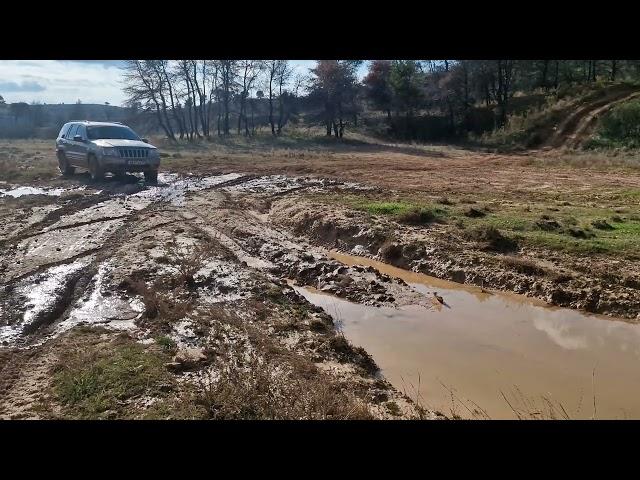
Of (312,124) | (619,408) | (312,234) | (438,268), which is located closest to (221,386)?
(619,408)

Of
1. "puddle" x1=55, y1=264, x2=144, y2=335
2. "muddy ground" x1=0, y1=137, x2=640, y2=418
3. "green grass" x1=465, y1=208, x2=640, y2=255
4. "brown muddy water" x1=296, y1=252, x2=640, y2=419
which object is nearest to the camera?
"muddy ground" x1=0, y1=137, x2=640, y2=418

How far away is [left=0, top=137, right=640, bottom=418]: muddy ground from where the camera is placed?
4.55 metres

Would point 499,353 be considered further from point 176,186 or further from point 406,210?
point 176,186

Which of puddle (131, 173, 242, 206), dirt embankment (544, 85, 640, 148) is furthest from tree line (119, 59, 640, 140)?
puddle (131, 173, 242, 206)

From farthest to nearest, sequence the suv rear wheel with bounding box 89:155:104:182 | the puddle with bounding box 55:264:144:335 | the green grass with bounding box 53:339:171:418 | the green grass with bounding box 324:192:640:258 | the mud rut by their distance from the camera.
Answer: the suv rear wheel with bounding box 89:155:104:182, the green grass with bounding box 324:192:640:258, the puddle with bounding box 55:264:144:335, the mud rut, the green grass with bounding box 53:339:171:418

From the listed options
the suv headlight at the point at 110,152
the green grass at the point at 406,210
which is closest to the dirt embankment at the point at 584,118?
the green grass at the point at 406,210

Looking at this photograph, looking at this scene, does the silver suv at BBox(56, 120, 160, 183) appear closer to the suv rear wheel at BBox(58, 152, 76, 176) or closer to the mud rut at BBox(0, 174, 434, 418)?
the suv rear wheel at BBox(58, 152, 76, 176)

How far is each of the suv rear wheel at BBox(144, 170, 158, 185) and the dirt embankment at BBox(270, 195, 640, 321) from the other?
6.35 metres

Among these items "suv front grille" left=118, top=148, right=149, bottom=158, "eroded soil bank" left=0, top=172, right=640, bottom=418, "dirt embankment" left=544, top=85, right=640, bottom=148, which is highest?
"dirt embankment" left=544, top=85, right=640, bottom=148

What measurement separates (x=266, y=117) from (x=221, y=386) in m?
50.5

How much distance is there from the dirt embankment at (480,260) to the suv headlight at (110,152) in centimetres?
637

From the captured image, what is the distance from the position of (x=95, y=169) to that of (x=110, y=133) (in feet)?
4.24

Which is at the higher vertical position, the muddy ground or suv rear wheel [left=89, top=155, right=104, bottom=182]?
suv rear wheel [left=89, top=155, right=104, bottom=182]
